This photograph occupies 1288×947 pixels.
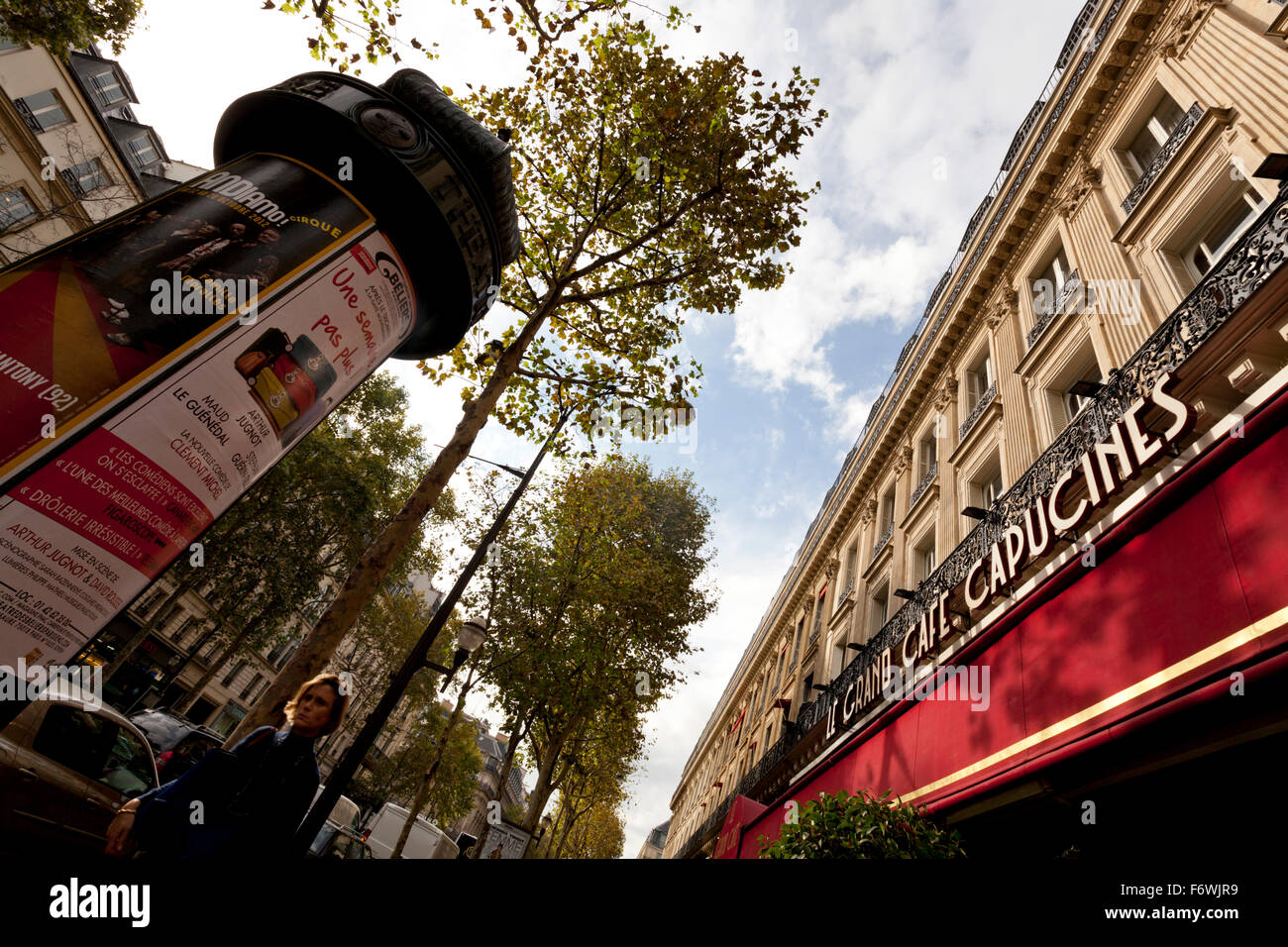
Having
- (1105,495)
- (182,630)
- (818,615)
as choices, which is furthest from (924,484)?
(182,630)

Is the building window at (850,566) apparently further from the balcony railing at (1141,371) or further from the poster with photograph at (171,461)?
the poster with photograph at (171,461)

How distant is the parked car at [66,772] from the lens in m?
4.05

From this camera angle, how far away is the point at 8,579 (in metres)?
2.32

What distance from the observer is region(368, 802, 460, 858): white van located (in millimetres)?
18844

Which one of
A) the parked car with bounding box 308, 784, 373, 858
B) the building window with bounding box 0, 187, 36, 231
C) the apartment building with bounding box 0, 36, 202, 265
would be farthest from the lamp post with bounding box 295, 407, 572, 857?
the building window with bounding box 0, 187, 36, 231

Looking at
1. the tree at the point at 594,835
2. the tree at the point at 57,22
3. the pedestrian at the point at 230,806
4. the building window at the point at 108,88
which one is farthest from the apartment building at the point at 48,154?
the tree at the point at 594,835

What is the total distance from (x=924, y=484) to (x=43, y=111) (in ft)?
111

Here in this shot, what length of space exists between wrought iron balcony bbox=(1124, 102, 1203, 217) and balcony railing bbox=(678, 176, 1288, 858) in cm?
413

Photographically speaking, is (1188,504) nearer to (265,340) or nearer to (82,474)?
(265,340)

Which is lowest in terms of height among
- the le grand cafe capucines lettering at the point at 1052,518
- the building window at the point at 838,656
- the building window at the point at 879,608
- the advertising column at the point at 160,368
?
the advertising column at the point at 160,368

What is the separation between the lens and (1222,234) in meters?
7.78

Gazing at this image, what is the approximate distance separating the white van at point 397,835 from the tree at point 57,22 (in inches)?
842
